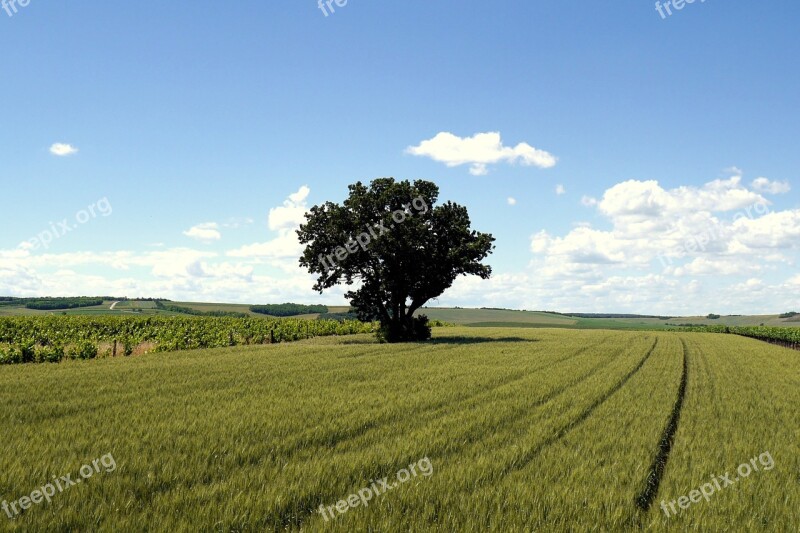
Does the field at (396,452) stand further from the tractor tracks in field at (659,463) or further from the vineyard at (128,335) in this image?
the vineyard at (128,335)

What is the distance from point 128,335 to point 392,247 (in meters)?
21.2

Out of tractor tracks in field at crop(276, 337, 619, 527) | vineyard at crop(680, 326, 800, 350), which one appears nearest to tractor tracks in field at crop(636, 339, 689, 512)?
tractor tracks in field at crop(276, 337, 619, 527)

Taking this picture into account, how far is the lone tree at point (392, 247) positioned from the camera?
45750 mm

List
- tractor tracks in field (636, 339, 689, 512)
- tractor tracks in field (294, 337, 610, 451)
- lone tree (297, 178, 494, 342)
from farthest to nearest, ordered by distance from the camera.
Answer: lone tree (297, 178, 494, 342), tractor tracks in field (294, 337, 610, 451), tractor tracks in field (636, 339, 689, 512)

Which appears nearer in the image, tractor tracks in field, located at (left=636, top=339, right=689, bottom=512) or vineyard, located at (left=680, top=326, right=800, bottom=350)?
tractor tracks in field, located at (left=636, top=339, right=689, bottom=512)

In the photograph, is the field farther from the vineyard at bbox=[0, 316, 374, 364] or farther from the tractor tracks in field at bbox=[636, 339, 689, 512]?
the vineyard at bbox=[0, 316, 374, 364]

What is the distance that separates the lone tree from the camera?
45.8 metres

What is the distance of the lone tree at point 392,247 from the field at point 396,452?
24.9m

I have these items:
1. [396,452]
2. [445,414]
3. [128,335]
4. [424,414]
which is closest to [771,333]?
[128,335]

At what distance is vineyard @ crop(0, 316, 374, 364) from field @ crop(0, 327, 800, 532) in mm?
13818

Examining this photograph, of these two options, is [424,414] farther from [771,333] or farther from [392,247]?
[771,333]

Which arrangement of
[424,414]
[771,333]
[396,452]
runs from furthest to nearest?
[771,333]
[424,414]
[396,452]

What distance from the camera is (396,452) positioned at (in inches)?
407

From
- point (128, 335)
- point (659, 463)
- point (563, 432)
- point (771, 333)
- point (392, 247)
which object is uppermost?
point (392, 247)
